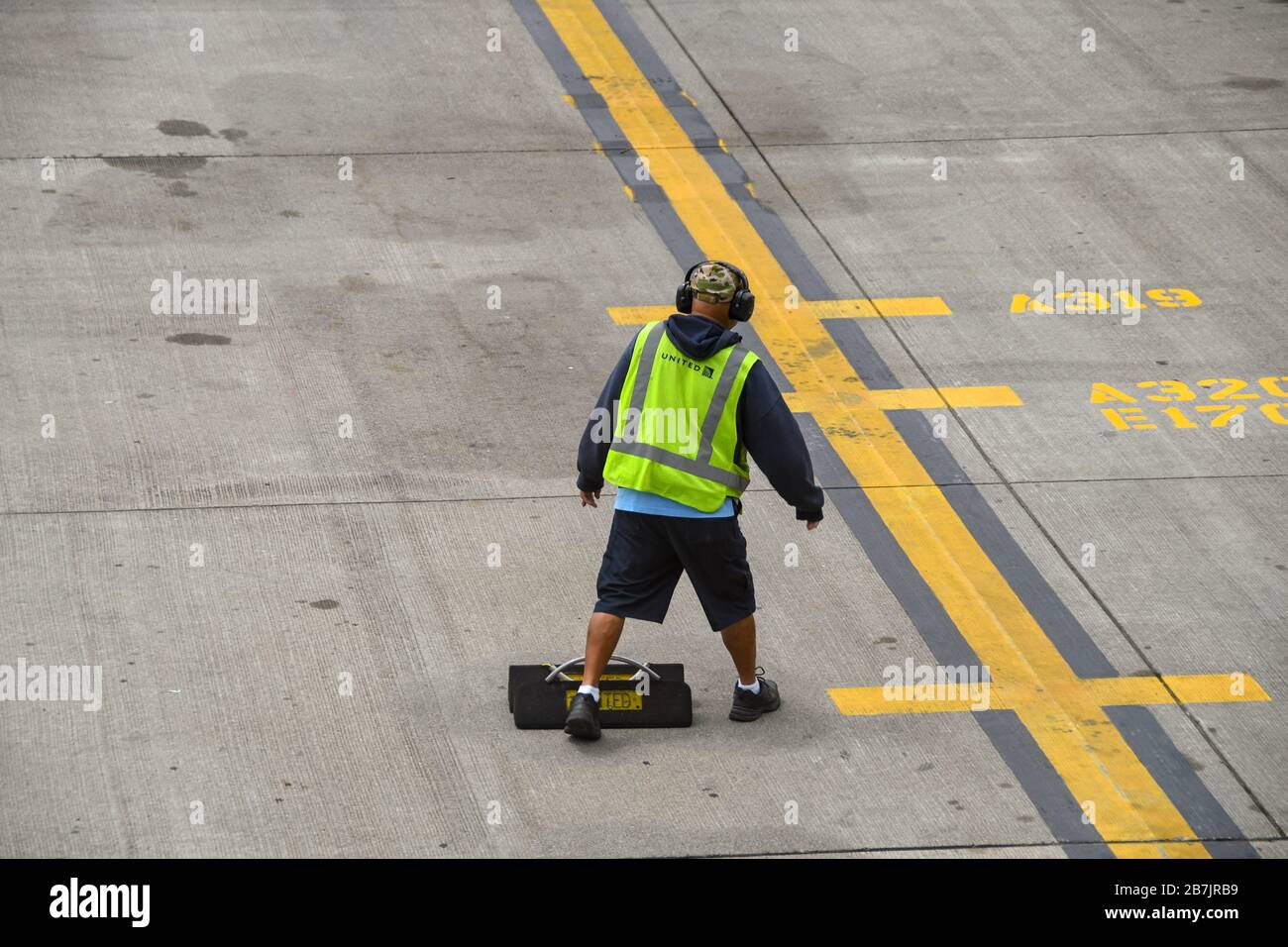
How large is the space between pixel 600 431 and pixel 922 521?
2166 millimetres

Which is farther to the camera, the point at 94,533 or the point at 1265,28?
the point at 1265,28

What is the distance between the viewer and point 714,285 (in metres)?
6.75

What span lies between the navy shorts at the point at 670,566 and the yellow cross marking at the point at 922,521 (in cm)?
123

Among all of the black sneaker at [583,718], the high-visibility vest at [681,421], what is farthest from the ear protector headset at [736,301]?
the black sneaker at [583,718]

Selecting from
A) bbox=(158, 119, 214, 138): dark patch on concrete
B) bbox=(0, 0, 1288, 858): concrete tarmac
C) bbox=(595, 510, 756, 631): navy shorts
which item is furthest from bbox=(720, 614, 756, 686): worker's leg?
bbox=(158, 119, 214, 138): dark patch on concrete

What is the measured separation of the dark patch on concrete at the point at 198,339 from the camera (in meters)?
9.62

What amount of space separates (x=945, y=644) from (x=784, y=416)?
1426 mm

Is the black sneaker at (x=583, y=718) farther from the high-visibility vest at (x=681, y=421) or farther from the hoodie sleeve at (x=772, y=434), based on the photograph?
the hoodie sleeve at (x=772, y=434)

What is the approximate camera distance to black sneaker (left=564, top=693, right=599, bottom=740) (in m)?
6.85

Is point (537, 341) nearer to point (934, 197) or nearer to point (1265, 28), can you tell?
point (934, 197)

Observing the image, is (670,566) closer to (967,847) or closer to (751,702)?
(751,702)

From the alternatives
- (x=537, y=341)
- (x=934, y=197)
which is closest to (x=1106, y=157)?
(x=934, y=197)

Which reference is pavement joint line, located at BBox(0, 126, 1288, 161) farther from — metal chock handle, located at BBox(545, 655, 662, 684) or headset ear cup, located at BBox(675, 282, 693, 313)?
metal chock handle, located at BBox(545, 655, 662, 684)

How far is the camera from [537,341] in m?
9.87
